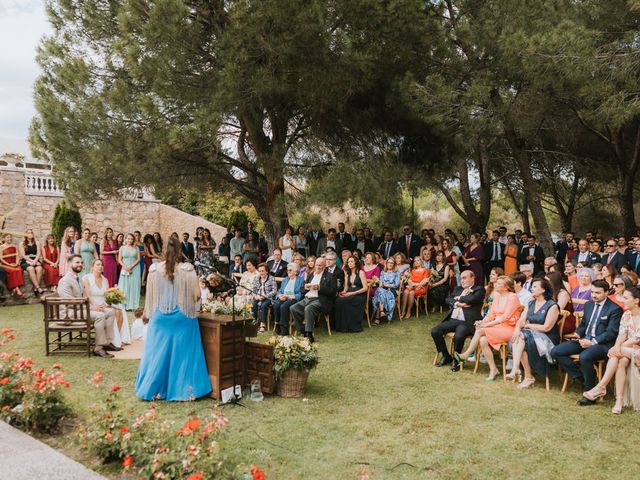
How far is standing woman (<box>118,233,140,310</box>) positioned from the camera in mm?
10841

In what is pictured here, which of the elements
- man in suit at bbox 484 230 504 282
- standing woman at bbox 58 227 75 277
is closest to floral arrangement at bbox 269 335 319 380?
man in suit at bbox 484 230 504 282

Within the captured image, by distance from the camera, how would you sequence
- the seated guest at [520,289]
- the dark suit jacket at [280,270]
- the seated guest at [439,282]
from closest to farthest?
the seated guest at [520,289], the dark suit jacket at [280,270], the seated guest at [439,282]

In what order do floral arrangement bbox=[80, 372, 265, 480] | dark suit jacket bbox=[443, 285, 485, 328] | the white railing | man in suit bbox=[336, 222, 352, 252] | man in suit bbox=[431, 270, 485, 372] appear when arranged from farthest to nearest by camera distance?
1. the white railing
2. man in suit bbox=[336, 222, 352, 252]
3. dark suit jacket bbox=[443, 285, 485, 328]
4. man in suit bbox=[431, 270, 485, 372]
5. floral arrangement bbox=[80, 372, 265, 480]

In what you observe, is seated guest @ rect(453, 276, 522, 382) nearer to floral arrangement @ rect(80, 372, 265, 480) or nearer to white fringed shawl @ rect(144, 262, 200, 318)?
white fringed shawl @ rect(144, 262, 200, 318)

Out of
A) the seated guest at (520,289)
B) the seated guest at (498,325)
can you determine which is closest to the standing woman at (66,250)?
the seated guest at (498,325)

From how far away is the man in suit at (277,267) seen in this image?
973cm

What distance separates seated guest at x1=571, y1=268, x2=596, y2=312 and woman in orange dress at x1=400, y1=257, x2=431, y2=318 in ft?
9.86

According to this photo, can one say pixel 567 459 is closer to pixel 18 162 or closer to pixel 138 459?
pixel 138 459

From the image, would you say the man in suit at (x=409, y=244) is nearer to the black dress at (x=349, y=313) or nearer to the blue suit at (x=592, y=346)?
the black dress at (x=349, y=313)

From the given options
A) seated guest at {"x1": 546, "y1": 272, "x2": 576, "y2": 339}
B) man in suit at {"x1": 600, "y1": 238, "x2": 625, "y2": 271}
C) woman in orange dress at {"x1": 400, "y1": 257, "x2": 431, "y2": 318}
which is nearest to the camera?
seated guest at {"x1": 546, "y1": 272, "x2": 576, "y2": 339}

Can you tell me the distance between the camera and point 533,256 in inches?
435

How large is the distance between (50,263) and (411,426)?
9.88 m

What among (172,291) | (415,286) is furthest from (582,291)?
(172,291)

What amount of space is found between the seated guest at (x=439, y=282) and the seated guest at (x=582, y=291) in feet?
10.0
